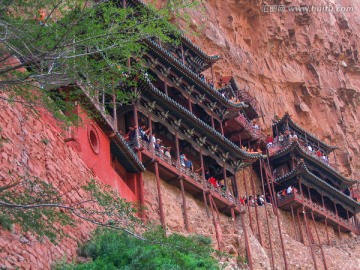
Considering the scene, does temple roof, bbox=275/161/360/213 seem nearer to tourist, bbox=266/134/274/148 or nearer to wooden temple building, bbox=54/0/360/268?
wooden temple building, bbox=54/0/360/268

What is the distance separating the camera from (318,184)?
33500 millimetres

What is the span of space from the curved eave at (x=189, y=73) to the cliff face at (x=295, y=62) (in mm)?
5419

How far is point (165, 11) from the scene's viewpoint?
9922 millimetres

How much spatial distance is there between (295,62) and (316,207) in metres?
9.20

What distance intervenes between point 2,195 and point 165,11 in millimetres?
3369

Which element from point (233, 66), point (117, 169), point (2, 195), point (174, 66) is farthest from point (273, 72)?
point (2, 195)

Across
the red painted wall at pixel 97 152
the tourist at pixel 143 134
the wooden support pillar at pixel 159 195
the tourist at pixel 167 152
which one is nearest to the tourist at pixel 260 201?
the tourist at pixel 167 152

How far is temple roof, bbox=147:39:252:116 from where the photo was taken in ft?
81.8

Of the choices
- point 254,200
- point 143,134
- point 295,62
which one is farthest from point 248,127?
point 143,134

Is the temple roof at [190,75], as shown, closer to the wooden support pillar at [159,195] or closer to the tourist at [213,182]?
the tourist at [213,182]

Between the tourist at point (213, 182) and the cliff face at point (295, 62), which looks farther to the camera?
the cliff face at point (295, 62)

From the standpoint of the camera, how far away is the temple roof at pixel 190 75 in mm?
24936

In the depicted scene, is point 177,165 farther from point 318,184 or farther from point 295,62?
point 295,62

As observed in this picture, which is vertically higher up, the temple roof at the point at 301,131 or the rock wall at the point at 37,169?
the temple roof at the point at 301,131
